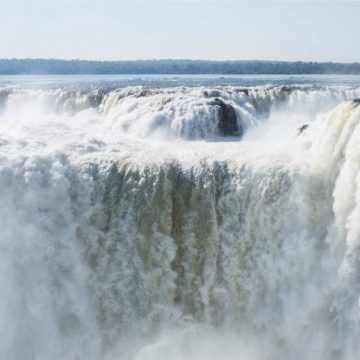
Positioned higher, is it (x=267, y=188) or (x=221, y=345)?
(x=267, y=188)

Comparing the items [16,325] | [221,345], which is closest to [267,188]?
[221,345]

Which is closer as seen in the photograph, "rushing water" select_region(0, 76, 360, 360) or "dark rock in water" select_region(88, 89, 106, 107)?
"rushing water" select_region(0, 76, 360, 360)

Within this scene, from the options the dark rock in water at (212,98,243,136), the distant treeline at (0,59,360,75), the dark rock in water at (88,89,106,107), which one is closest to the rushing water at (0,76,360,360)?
the dark rock in water at (212,98,243,136)

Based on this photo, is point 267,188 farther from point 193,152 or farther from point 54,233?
point 54,233

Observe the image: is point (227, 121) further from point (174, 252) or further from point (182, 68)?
point (182, 68)

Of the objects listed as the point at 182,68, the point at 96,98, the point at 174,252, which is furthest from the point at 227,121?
the point at 182,68

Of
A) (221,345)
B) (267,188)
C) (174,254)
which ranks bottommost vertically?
(221,345)

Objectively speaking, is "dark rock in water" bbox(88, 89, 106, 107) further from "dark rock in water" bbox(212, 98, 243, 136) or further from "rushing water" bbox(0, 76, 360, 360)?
"rushing water" bbox(0, 76, 360, 360)

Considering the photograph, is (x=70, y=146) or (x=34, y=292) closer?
(x=34, y=292)
